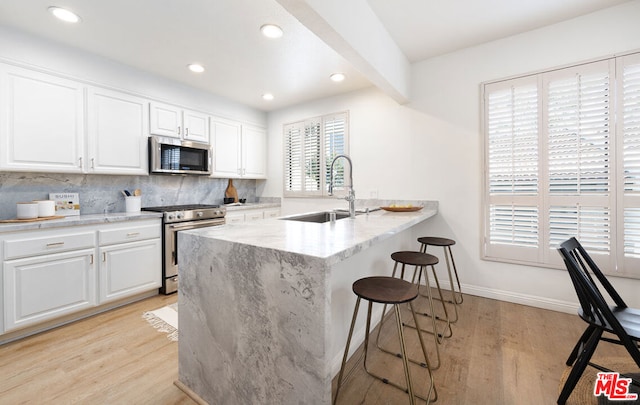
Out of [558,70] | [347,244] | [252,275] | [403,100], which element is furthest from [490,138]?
[252,275]

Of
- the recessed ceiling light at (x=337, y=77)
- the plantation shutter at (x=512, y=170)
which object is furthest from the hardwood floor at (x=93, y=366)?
the recessed ceiling light at (x=337, y=77)

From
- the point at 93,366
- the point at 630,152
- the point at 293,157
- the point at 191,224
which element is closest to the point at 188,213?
the point at 191,224

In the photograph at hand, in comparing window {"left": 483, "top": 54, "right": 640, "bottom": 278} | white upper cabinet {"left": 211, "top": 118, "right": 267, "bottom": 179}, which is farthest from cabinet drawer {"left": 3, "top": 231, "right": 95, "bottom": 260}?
window {"left": 483, "top": 54, "right": 640, "bottom": 278}

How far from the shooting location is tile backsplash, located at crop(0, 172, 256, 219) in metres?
2.55

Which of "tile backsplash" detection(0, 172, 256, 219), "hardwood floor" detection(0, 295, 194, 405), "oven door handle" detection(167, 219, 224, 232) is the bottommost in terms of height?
"hardwood floor" detection(0, 295, 194, 405)

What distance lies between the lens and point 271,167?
4.77 metres

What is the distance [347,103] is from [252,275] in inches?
124

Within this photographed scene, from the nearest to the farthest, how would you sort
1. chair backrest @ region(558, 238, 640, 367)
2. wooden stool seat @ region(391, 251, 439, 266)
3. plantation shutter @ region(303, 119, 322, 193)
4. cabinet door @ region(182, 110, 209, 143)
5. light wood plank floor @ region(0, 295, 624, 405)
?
chair backrest @ region(558, 238, 640, 367) < light wood plank floor @ region(0, 295, 624, 405) < wooden stool seat @ region(391, 251, 439, 266) < cabinet door @ region(182, 110, 209, 143) < plantation shutter @ region(303, 119, 322, 193)

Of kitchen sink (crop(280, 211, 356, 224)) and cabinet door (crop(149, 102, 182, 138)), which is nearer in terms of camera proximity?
kitchen sink (crop(280, 211, 356, 224))

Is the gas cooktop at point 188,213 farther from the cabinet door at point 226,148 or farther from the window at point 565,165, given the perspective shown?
the window at point 565,165

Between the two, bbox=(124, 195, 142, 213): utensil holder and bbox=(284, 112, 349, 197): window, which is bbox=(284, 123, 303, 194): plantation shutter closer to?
bbox=(284, 112, 349, 197): window

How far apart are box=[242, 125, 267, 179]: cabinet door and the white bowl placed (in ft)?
7.92

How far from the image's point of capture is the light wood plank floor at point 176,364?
157 cm

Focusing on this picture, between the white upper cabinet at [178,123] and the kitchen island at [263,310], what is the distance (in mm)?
2305
